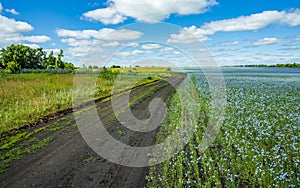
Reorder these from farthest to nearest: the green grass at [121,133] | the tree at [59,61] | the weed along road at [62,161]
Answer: the tree at [59,61]
the green grass at [121,133]
the weed along road at [62,161]

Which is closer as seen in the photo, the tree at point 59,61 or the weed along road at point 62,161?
the weed along road at point 62,161

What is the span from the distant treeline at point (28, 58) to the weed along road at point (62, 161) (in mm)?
62945

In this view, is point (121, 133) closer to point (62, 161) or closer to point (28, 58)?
point (62, 161)

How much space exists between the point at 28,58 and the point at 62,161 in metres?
85.2

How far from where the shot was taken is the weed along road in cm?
473

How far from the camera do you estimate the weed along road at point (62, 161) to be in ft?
15.5

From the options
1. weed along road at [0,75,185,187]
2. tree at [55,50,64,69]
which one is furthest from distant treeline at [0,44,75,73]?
weed along road at [0,75,185,187]

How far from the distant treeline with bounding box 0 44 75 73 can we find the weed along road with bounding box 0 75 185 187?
207 feet

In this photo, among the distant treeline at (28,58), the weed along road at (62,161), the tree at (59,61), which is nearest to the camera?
the weed along road at (62,161)

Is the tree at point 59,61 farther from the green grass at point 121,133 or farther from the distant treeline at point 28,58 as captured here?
the green grass at point 121,133

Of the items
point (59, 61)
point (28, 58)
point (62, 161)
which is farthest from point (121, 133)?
point (28, 58)

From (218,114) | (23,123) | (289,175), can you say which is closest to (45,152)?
(23,123)

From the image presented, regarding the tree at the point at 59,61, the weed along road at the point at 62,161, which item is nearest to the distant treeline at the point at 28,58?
the tree at the point at 59,61

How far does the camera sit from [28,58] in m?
79.9
